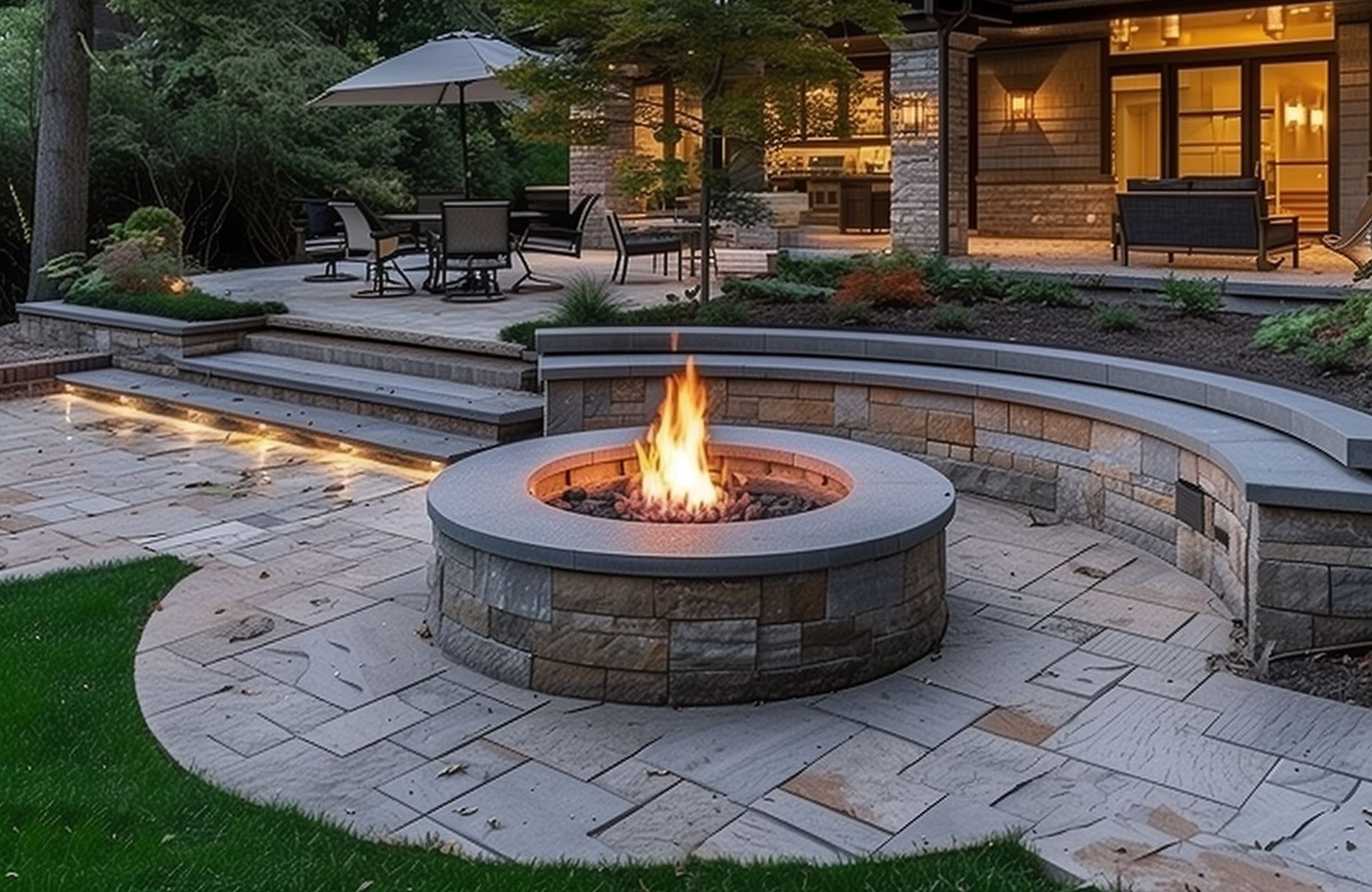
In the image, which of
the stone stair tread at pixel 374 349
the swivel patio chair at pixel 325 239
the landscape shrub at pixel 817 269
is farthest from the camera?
the swivel patio chair at pixel 325 239

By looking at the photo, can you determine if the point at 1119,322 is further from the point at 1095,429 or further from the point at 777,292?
the point at 777,292

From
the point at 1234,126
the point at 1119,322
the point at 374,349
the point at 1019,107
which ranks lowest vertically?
the point at 374,349

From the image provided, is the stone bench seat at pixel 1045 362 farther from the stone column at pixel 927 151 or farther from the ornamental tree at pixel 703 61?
the stone column at pixel 927 151

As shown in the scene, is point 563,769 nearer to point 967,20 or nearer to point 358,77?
point 358,77

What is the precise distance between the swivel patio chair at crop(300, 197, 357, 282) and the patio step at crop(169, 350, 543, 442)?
304 cm

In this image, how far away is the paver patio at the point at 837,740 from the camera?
3.22 metres

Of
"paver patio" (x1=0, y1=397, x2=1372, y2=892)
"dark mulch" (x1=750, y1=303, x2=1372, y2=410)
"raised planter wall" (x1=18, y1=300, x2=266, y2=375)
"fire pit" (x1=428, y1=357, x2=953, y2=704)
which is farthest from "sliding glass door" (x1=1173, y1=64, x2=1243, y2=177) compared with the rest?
"fire pit" (x1=428, y1=357, x2=953, y2=704)

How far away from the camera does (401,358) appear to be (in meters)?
9.04

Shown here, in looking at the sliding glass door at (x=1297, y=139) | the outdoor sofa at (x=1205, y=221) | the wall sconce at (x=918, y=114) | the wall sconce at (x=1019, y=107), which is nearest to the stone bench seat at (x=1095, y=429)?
the outdoor sofa at (x=1205, y=221)

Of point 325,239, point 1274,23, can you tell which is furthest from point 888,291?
point 1274,23

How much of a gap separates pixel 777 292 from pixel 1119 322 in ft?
7.69

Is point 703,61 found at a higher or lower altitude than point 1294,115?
lower

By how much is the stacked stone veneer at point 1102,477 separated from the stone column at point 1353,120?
9.02m

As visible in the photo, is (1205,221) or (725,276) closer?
(1205,221)
